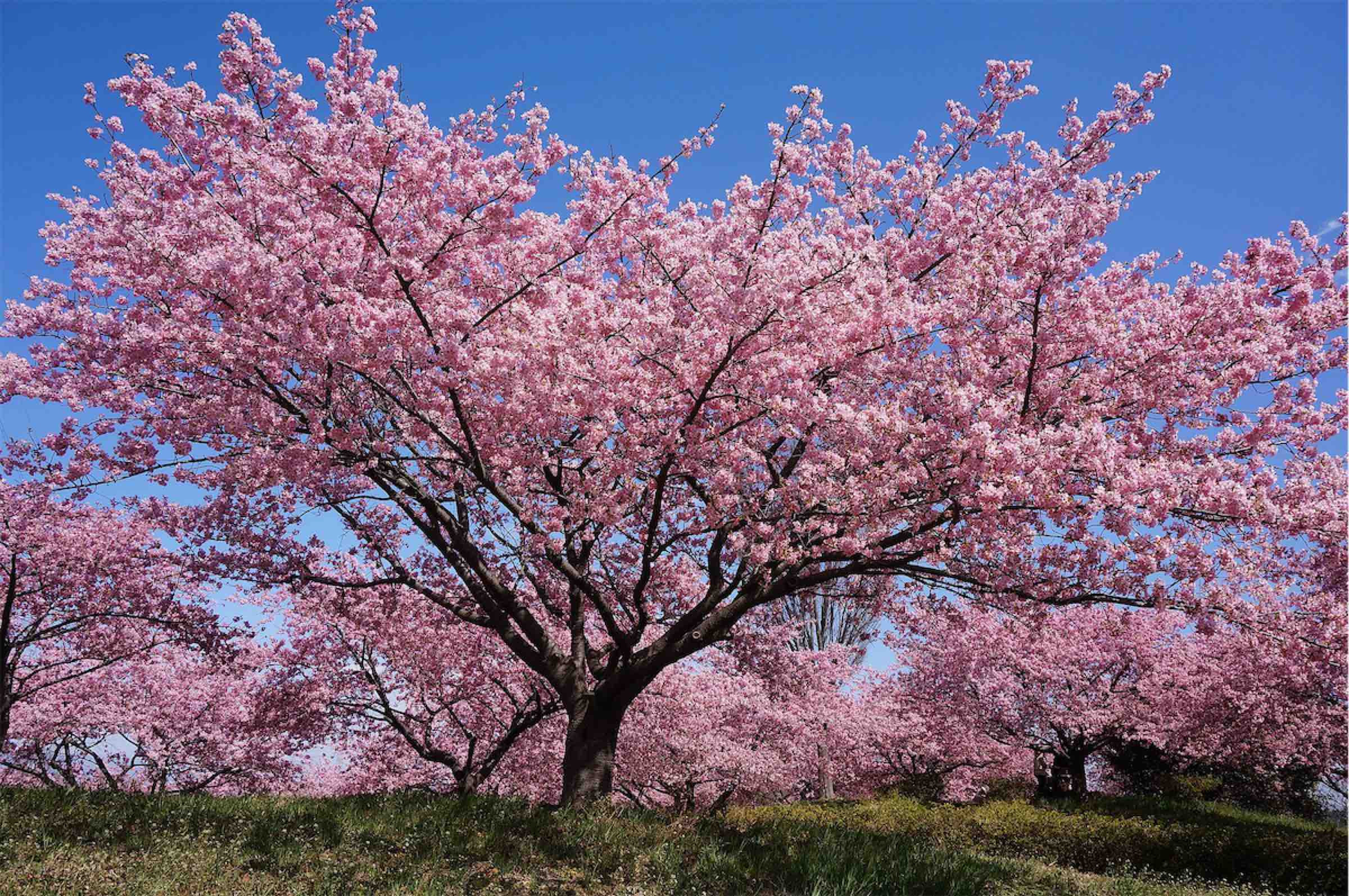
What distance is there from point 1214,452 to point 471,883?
28.7 ft

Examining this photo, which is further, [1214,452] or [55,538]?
[55,538]

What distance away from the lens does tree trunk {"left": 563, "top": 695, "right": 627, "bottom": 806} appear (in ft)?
32.2

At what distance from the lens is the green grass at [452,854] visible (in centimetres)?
541

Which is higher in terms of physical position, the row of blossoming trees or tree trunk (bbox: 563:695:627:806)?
the row of blossoming trees

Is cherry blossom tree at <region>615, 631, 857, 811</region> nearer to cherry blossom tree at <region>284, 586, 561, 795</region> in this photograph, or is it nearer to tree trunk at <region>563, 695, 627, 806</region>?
cherry blossom tree at <region>284, 586, 561, 795</region>

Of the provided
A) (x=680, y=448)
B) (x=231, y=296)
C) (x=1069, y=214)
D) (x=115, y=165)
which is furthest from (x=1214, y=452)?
(x=115, y=165)

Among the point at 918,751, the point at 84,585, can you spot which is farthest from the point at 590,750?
the point at 918,751

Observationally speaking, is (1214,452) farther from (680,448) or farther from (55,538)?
(55,538)

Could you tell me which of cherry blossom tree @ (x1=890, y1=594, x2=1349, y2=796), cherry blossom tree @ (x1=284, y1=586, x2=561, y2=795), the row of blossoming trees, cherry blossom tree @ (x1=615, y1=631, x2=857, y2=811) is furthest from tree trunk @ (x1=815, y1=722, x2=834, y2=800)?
the row of blossoming trees

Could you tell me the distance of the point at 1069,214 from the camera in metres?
8.71

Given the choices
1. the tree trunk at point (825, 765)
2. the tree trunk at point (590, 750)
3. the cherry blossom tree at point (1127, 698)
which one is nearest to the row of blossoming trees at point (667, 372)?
the tree trunk at point (590, 750)

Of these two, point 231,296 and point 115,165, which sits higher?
point 115,165

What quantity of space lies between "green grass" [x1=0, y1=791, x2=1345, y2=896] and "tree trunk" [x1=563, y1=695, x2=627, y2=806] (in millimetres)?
1338

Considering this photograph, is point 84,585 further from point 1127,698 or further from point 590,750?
point 1127,698
